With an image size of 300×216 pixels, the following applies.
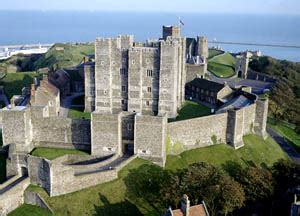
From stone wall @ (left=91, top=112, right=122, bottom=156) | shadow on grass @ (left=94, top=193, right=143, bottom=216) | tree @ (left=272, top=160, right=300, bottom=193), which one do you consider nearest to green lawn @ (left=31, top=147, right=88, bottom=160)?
stone wall @ (left=91, top=112, right=122, bottom=156)

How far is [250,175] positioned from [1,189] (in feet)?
61.0

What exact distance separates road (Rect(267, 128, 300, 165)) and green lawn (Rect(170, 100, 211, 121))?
817 centimetres

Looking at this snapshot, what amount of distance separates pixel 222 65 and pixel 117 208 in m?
53.3

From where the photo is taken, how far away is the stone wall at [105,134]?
33000mm

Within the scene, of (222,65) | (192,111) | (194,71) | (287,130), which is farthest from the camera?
(222,65)

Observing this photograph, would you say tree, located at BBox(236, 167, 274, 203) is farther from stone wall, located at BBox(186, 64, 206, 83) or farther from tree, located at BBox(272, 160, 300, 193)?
stone wall, located at BBox(186, 64, 206, 83)

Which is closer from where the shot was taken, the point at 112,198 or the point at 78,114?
the point at 112,198

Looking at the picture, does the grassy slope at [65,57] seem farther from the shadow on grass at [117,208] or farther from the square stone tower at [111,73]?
the shadow on grass at [117,208]

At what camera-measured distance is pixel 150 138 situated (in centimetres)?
3284

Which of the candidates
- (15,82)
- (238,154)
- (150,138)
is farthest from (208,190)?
(15,82)

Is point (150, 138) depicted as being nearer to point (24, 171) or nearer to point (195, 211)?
point (24, 171)

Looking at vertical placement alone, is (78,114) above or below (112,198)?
above

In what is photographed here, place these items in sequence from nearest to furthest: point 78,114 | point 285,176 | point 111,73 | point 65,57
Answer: point 285,176 → point 111,73 → point 78,114 → point 65,57

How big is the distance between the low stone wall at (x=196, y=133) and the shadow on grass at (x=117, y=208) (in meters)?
7.26
